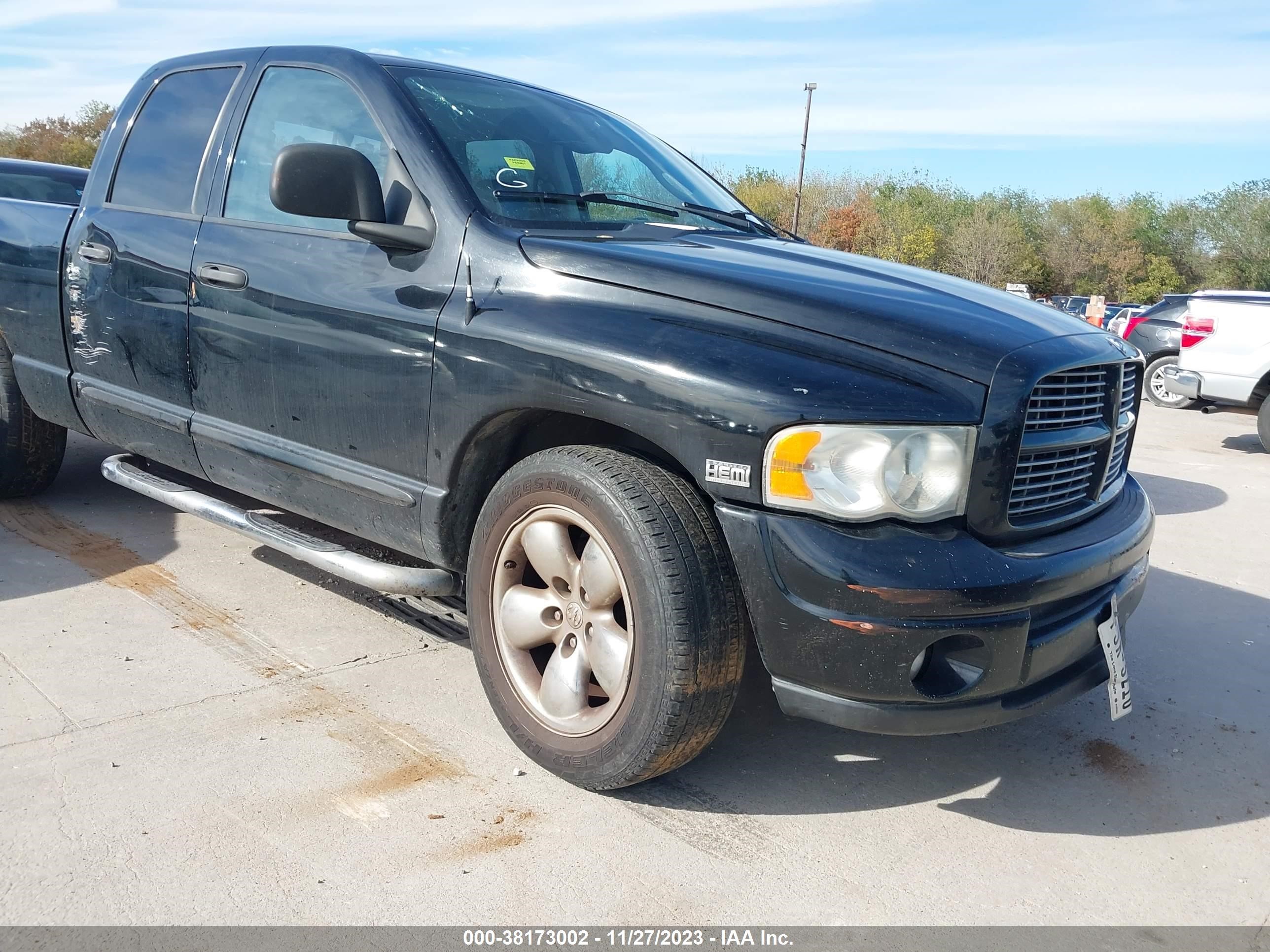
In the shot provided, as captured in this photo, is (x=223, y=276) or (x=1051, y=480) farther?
(x=223, y=276)

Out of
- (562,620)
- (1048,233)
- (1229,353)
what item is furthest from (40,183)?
(1048,233)

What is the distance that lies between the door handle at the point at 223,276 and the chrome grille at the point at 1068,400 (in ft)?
7.93

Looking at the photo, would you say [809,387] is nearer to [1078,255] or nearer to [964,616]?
[964,616]

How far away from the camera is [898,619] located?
2279 millimetres

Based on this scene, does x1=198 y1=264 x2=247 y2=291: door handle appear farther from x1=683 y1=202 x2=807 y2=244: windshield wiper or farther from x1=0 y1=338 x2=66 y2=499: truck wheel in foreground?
x1=0 y1=338 x2=66 y2=499: truck wheel in foreground

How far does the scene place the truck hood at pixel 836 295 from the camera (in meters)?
2.45

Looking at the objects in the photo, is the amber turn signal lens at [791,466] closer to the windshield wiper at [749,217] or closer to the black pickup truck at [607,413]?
the black pickup truck at [607,413]

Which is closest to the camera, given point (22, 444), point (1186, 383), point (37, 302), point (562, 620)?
point (562, 620)

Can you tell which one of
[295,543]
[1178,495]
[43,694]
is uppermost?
[295,543]

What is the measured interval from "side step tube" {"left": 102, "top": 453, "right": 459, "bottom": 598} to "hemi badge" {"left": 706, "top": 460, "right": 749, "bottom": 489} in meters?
1.06

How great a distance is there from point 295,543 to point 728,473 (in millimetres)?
1667

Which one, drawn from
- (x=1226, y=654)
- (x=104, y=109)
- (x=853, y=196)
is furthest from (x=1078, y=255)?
(x=1226, y=654)

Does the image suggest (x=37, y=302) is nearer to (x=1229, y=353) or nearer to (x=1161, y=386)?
(x=1229, y=353)

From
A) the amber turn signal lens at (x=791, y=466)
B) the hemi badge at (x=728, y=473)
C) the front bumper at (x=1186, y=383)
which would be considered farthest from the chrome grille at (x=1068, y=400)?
the front bumper at (x=1186, y=383)
